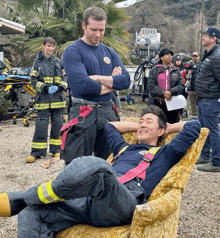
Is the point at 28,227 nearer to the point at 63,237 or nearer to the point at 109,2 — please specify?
the point at 63,237

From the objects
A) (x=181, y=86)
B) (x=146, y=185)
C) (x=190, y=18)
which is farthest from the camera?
(x=190, y=18)

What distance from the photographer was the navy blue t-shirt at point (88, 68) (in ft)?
9.80

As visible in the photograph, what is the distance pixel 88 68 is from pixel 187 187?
2.22 m

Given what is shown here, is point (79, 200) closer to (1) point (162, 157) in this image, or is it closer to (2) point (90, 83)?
(1) point (162, 157)

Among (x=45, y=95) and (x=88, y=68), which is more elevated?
(x=88, y=68)

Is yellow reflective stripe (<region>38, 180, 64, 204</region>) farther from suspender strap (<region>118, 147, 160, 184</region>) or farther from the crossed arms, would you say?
the crossed arms

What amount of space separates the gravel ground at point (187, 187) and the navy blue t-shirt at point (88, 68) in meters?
1.40

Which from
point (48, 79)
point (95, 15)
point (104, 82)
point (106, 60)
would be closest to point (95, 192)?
point (104, 82)

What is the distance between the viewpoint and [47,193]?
6.74 ft

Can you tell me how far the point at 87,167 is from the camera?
2.03 meters

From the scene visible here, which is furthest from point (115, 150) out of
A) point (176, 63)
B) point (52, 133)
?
point (176, 63)

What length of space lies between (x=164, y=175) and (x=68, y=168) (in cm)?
90

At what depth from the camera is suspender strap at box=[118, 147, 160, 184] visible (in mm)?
2508

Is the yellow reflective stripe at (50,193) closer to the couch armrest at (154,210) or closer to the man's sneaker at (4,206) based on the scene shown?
the man's sneaker at (4,206)
